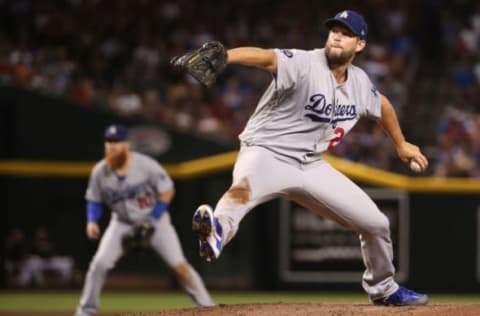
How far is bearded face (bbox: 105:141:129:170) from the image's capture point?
912cm

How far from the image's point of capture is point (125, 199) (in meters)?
9.24

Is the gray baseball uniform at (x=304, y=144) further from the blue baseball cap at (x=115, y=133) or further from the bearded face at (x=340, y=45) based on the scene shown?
the blue baseball cap at (x=115, y=133)

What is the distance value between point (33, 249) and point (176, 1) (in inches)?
230

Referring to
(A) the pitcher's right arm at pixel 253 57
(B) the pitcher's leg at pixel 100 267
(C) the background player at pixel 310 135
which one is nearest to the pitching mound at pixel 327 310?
(C) the background player at pixel 310 135

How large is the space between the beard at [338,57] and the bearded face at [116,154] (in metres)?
3.44

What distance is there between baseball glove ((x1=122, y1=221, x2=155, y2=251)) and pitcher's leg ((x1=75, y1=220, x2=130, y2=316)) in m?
0.07

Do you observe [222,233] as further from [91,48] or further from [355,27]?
[91,48]

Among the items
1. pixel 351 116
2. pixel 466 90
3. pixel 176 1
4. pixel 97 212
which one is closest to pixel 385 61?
pixel 466 90

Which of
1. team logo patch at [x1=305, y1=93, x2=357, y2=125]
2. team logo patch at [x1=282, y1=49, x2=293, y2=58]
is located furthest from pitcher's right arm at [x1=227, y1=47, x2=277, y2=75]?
team logo patch at [x1=305, y1=93, x2=357, y2=125]

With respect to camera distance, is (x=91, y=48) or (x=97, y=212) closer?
(x=97, y=212)

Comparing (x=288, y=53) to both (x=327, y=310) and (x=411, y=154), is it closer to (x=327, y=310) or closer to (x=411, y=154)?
(x=411, y=154)

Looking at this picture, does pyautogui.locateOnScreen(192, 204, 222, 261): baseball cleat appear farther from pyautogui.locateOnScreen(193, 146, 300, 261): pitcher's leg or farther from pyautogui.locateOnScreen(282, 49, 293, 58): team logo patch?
pyautogui.locateOnScreen(282, 49, 293, 58): team logo patch

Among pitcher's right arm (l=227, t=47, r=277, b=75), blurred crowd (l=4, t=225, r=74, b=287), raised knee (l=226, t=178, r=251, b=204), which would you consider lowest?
blurred crowd (l=4, t=225, r=74, b=287)

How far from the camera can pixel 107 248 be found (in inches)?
353
